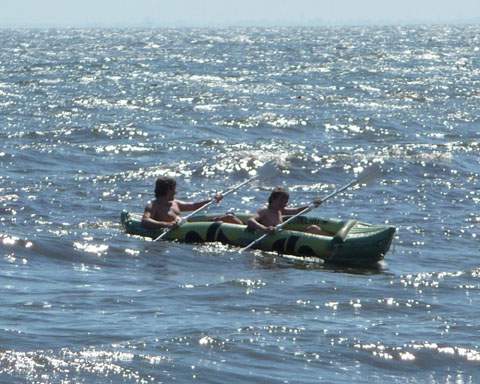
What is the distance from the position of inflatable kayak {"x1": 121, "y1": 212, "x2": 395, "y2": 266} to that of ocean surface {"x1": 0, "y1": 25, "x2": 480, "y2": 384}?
9.1 inches

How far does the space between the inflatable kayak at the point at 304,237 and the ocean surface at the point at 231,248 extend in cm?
Result: 23

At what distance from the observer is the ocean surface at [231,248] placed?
1193 cm

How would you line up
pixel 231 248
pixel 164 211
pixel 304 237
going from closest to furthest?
pixel 304 237, pixel 231 248, pixel 164 211

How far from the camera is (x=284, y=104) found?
39344mm

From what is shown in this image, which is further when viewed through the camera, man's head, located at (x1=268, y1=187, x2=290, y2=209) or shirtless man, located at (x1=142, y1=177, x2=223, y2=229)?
shirtless man, located at (x1=142, y1=177, x2=223, y2=229)

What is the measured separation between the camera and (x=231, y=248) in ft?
58.5

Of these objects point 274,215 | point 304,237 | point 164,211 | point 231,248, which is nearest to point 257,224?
point 274,215

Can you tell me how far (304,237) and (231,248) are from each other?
40.7 inches

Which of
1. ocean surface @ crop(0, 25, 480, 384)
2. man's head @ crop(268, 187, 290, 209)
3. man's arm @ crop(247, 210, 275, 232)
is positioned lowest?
ocean surface @ crop(0, 25, 480, 384)

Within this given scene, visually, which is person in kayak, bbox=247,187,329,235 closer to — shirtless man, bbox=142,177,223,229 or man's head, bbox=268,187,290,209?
man's head, bbox=268,187,290,209

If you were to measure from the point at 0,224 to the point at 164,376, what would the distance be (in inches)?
338

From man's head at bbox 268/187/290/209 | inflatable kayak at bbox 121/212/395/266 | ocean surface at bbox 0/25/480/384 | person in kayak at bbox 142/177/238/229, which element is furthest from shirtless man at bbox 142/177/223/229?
man's head at bbox 268/187/290/209

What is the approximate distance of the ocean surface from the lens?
11.9 metres

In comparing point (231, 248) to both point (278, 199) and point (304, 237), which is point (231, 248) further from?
point (304, 237)
